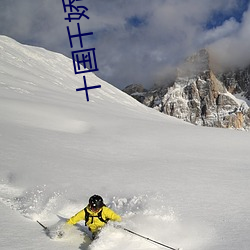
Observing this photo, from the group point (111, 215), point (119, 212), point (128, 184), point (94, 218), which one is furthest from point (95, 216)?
point (128, 184)

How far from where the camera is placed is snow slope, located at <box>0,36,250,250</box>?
18.1 feet

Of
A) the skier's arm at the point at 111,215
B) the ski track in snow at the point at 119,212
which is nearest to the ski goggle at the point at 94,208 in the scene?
the skier's arm at the point at 111,215

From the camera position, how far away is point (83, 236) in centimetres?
593

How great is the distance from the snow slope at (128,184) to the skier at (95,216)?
8.1 inches

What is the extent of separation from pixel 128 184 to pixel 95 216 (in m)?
2.44

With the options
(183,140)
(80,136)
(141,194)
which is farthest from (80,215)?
(183,140)

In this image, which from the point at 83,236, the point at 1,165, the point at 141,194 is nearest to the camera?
the point at 83,236

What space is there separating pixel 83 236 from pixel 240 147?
9.71 m

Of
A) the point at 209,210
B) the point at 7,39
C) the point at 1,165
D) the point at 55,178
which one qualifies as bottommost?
the point at 209,210

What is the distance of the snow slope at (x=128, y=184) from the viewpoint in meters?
5.53

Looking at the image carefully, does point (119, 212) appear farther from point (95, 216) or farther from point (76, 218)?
point (76, 218)

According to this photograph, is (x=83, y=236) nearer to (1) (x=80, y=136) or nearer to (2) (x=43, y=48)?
(1) (x=80, y=136)

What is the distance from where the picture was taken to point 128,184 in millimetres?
8234

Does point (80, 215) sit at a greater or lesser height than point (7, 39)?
lesser
